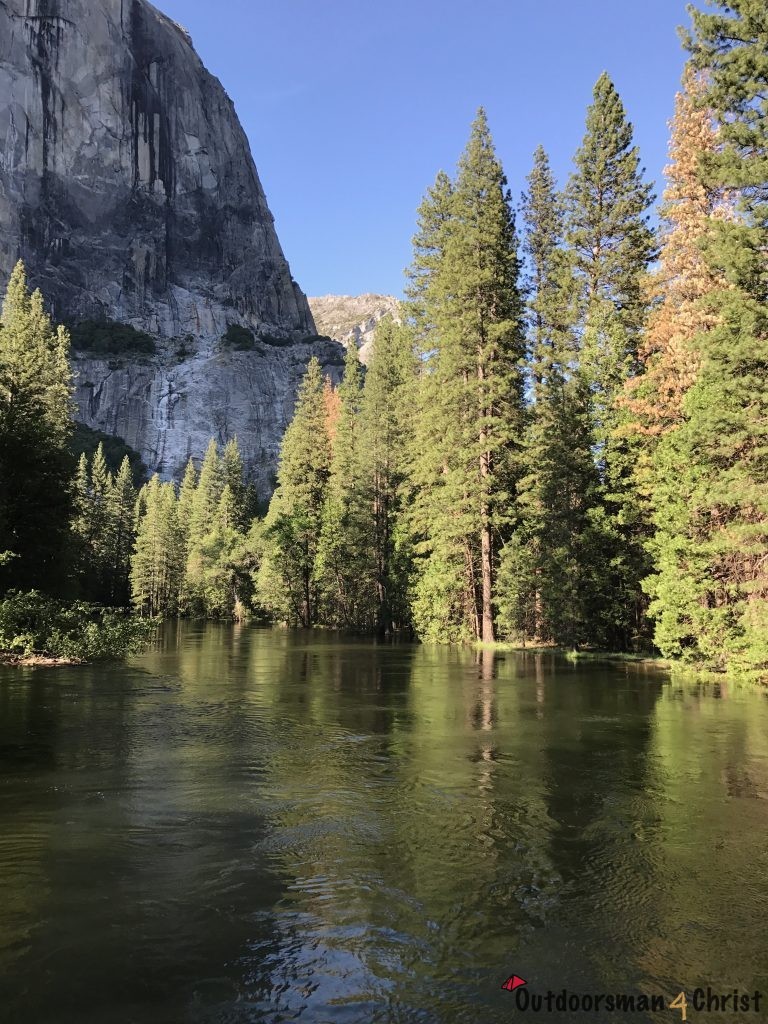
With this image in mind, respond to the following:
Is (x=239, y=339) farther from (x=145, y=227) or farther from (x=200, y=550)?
(x=200, y=550)

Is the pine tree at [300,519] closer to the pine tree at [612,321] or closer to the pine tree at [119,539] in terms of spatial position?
the pine tree at [612,321]

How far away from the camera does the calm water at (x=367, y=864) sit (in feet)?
13.7

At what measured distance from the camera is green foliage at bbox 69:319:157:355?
12331 centimetres

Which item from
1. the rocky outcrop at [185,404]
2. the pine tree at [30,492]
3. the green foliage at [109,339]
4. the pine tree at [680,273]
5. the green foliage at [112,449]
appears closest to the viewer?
the pine tree at [680,273]

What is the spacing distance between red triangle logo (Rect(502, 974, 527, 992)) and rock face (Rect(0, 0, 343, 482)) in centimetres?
11815

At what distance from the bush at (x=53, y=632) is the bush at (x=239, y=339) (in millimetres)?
111610

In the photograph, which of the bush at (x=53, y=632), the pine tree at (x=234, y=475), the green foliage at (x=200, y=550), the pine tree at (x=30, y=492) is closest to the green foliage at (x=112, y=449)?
the green foliage at (x=200, y=550)

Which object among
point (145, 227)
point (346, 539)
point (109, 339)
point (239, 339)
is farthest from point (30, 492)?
point (145, 227)

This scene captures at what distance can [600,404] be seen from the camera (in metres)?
29.0

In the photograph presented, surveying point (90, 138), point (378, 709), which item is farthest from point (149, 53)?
point (378, 709)

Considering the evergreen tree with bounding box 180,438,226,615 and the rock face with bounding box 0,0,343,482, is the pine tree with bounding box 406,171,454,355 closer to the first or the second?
the evergreen tree with bounding box 180,438,226,615

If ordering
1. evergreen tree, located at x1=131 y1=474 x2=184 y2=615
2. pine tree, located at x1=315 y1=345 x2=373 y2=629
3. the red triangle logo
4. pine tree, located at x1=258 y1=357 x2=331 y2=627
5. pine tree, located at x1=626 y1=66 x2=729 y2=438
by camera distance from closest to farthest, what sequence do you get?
the red triangle logo, pine tree, located at x1=626 y1=66 x2=729 y2=438, pine tree, located at x1=315 y1=345 x2=373 y2=629, pine tree, located at x1=258 y1=357 x2=331 y2=627, evergreen tree, located at x1=131 y1=474 x2=184 y2=615

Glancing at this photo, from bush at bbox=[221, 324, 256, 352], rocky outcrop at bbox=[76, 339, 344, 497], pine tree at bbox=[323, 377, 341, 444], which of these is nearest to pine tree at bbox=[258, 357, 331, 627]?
pine tree at bbox=[323, 377, 341, 444]

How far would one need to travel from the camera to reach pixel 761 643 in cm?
1788
